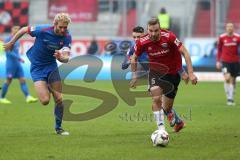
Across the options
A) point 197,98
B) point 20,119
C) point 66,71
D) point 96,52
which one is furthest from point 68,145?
point 96,52

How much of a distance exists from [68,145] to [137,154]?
1.64 meters

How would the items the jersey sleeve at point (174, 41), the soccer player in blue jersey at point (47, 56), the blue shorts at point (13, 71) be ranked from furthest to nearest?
the blue shorts at point (13, 71) → the soccer player in blue jersey at point (47, 56) → the jersey sleeve at point (174, 41)

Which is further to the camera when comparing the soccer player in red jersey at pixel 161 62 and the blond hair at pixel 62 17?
the blond hair at pixel 62 17

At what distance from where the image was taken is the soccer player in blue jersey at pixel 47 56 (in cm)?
1356

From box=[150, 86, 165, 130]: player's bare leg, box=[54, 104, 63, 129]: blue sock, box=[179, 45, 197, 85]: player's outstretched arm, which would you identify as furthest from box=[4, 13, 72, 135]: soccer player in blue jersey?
box=[179, 45, 197, 85]: player's outstretched arm

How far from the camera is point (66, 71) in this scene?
27.5 meters

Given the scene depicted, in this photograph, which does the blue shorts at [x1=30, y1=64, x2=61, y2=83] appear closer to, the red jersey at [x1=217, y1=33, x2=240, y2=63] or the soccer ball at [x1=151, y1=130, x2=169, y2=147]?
the soccer ball at [x1=151, y1=130, x2=169, y2=147]

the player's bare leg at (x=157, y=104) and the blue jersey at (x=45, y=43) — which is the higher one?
the blue jersey at (x=45, y=43)

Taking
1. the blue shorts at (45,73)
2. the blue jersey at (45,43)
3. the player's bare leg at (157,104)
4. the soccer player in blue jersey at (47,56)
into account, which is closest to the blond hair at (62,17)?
the soccer player in blue jersey at (47,56)

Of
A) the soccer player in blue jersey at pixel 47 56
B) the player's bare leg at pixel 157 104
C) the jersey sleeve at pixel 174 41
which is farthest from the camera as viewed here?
the soccer player in blue jersey at pixel 47 56

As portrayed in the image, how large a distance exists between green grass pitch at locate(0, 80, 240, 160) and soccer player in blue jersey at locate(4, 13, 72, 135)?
2.51 ft

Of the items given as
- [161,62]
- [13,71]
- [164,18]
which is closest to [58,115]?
[161,62]

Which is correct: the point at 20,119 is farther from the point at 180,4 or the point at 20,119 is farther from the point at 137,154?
the point at 180,4

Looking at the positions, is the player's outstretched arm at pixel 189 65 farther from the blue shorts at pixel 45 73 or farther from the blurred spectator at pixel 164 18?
the blurred spectator at pixel 164 18
